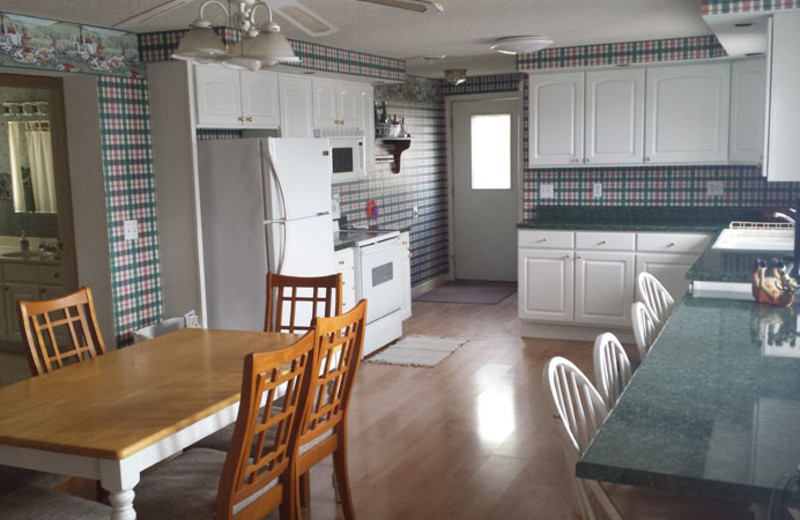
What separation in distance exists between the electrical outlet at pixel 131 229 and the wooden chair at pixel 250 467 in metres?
2.14

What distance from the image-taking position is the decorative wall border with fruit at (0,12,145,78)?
384 cm

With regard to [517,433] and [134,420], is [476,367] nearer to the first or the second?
[517,433]

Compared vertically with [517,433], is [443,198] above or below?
above

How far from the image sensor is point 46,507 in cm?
238

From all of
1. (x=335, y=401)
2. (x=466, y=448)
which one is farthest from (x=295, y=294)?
(x=466, y=448)

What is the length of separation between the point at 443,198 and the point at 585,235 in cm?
299

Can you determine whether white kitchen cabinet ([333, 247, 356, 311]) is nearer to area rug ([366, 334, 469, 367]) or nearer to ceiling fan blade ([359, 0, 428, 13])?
area rug ([366, 334, 469, 367])

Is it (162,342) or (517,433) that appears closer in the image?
(162,342)

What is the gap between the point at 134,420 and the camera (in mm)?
2320

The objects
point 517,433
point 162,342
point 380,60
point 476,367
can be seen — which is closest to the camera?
point 162,342

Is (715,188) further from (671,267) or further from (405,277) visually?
(405,277)

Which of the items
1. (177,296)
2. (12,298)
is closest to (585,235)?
(177,296)

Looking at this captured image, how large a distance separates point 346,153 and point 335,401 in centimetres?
334

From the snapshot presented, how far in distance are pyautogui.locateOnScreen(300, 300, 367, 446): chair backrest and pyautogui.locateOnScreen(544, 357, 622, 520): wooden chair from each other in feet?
2.57
